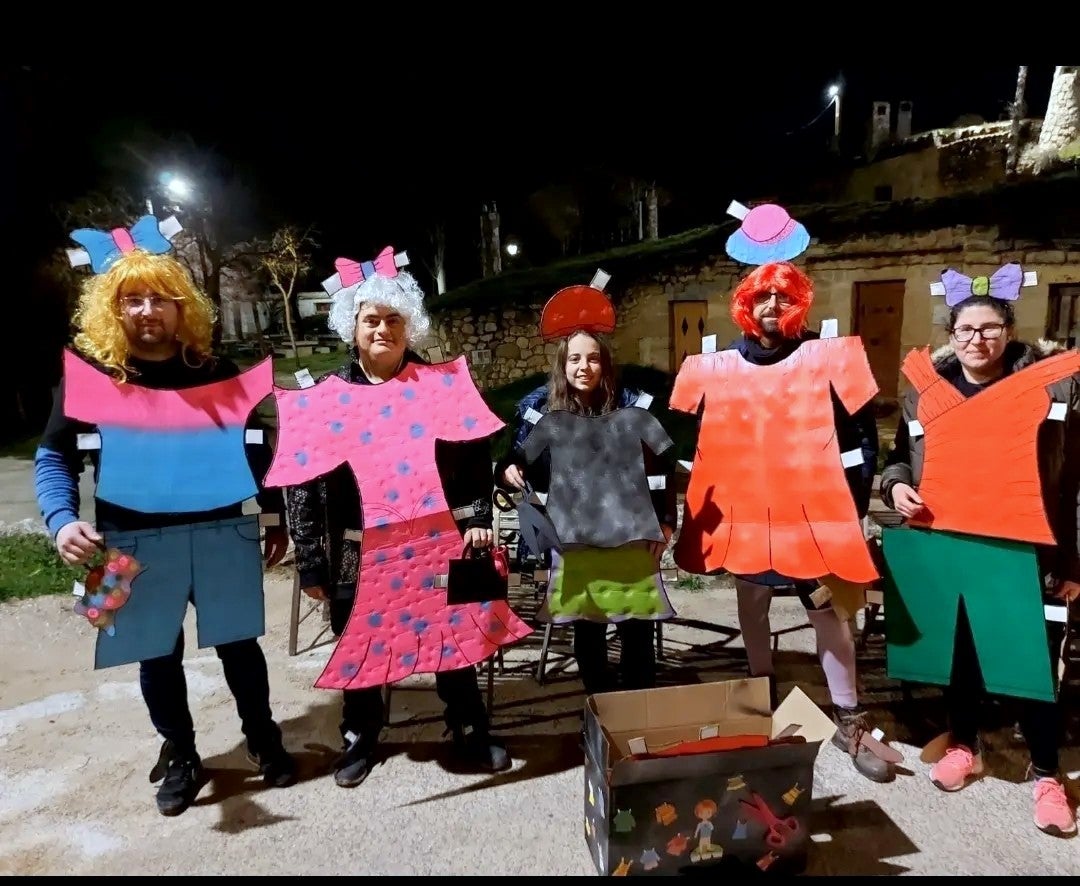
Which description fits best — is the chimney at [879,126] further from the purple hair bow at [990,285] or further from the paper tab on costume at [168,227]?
the paper tab on costume at [168,227]

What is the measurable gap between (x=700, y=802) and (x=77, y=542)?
1889 millimetres

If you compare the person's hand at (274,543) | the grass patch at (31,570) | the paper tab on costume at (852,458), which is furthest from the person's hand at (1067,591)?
the grass patch at (31,570)

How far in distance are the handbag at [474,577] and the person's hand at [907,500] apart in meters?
1.34

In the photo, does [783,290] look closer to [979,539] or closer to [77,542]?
[979,539]

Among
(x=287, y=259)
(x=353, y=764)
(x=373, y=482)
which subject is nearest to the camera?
(x=373, y=482)

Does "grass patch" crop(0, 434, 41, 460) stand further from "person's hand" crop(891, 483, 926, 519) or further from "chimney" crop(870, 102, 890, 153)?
"chimney" crop(870, 102, 890, 153)

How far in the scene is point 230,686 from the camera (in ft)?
6.97

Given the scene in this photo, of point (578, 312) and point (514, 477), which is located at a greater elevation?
point (578, 312)

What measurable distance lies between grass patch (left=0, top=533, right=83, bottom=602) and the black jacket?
253 cm

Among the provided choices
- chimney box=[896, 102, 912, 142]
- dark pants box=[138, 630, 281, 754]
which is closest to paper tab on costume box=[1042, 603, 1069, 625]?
dark pants box=[138, 630, 281, 754]

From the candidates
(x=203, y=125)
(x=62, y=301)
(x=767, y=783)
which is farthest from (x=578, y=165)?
(x=62, y=301)

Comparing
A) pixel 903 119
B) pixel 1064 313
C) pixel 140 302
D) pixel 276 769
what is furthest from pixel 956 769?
pixel 903 119

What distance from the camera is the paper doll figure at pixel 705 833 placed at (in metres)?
1.64

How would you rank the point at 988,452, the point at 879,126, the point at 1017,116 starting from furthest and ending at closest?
the point at 879,126 → the point at 1017,116 → the point at 988,452
